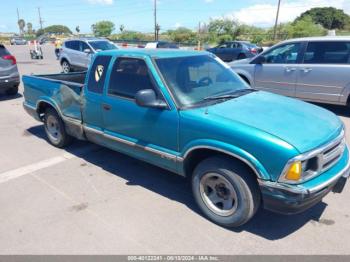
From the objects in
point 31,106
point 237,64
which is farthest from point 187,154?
point 237,64

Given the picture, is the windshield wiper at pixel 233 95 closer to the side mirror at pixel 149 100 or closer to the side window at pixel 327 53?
the side mirror at pixel 149 100

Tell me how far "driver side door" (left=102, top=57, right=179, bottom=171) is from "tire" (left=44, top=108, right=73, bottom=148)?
1379 mm

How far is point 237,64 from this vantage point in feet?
29.7

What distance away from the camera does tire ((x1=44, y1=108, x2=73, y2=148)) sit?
5.42 meters

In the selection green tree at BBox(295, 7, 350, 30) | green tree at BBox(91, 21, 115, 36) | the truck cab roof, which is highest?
green tree at BBox(295, 7, 350, 30)

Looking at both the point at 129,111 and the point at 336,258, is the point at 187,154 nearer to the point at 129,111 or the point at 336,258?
the point at 129,111

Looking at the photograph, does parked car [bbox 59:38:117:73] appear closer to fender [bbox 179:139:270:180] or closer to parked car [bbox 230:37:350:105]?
parked car [bbox 230:37:350:105]

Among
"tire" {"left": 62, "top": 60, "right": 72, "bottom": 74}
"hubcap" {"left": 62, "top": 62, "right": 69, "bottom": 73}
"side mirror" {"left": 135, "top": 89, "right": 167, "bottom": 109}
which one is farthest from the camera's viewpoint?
"hubcap" {"left": 62, "top": 62, "right": 69, "bottom": 73}

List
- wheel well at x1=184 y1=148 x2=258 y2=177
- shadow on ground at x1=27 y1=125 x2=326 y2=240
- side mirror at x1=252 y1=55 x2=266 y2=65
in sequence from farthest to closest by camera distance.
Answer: side mirror at x1=252 y1=55 x2=266 y2=65 < shadow on ground at x1=27 y1=125 x2=326 y2=240 < wheel well at x1=184 y1=148 x2=258 y2=177

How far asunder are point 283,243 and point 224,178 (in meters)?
0.84

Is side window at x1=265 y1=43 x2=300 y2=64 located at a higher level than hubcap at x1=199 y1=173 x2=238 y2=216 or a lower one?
higher

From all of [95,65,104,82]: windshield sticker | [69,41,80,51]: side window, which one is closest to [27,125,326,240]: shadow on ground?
[95,65,104,82]: windshield sticker

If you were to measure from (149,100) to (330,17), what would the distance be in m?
95.6

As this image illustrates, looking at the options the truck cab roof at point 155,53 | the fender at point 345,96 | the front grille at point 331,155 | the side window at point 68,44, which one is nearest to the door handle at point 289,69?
the fender at point 345,96
